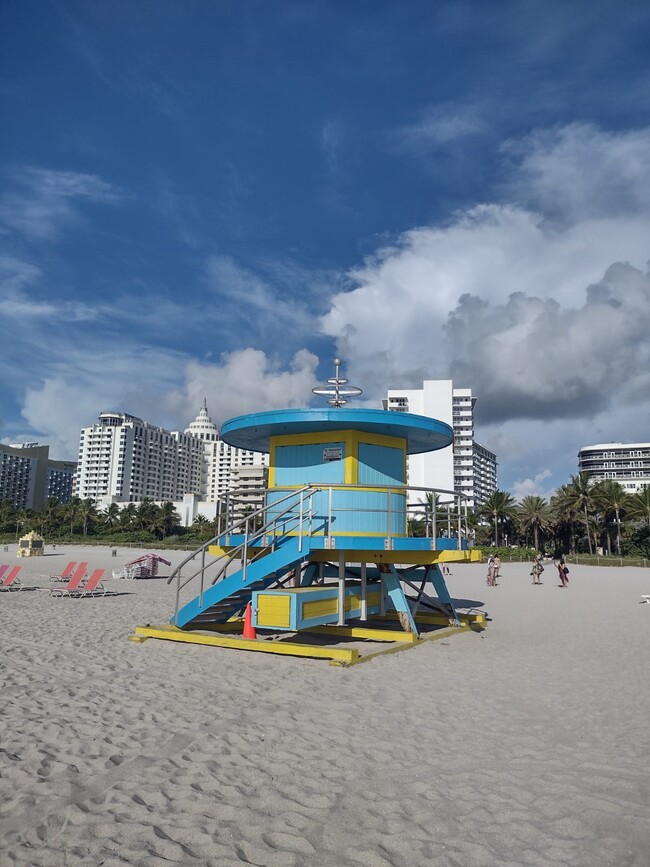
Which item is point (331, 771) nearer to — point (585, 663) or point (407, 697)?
point (407, 697)

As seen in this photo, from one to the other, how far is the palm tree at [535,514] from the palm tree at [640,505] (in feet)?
39.2

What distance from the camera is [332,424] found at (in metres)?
13.5

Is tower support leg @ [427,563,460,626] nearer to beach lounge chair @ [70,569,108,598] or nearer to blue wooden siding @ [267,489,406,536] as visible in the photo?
blue wooden siding @ [267,489,406,536]

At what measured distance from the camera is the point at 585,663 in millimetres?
11680

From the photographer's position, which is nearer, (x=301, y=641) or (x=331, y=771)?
(x=331, y=771)

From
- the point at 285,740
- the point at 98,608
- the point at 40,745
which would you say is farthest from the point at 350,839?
the point at 98,608

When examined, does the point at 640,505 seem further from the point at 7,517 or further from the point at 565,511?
the point at 7,517

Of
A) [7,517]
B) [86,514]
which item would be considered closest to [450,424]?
[86,514]

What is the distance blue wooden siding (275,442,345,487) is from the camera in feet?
44.5

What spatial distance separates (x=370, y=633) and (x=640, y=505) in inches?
2461

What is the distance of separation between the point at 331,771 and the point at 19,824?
9.10ft

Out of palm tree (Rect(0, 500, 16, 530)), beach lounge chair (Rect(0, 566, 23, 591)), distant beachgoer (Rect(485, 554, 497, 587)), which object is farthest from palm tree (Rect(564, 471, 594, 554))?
palm tree (Rect(0, 500, 16, 530))

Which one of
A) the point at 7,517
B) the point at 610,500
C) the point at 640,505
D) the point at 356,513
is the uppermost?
the point at 610,500

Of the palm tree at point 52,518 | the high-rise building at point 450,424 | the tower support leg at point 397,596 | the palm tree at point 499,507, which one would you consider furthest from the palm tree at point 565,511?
the palm tree at point 52,518
